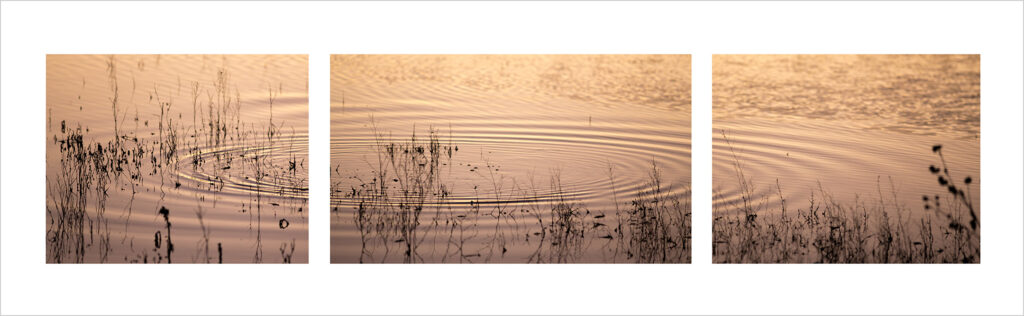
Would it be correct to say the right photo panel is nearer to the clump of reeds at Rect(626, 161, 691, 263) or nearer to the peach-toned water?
the clump of reeds at Rect(626, 161, 691, 263)

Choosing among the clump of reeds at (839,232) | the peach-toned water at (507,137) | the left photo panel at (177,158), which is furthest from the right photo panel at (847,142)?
the left photo panel at (177,158)

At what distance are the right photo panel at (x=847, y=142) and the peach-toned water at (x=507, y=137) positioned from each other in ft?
0.97

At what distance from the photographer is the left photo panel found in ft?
12.4

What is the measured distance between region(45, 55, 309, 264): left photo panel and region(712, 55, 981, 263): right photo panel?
2.22 m

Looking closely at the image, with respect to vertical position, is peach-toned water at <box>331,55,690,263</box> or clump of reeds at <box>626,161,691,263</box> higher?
peach-toned water at <box>331,55,690,263</box>

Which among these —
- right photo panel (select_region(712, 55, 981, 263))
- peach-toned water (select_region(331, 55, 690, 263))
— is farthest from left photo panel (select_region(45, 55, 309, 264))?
right photo panel (select_region(712, 55, 981, 263))

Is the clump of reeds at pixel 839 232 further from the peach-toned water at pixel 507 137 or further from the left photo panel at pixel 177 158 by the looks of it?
the left photo panel at pixel 177 158

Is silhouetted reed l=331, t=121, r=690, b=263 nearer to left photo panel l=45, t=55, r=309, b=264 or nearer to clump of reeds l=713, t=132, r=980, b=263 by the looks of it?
clump of reeds l=713, t=132, r=980, b=263

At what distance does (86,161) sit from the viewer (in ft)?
12.5

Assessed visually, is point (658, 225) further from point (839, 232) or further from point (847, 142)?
point (847, 142)

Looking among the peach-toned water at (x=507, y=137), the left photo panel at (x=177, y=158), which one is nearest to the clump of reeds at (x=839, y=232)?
the peach-toned water at (x=507, y=137)

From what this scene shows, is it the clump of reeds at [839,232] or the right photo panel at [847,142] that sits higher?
the right photo panel at [847,142]

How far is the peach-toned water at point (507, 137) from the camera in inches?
149

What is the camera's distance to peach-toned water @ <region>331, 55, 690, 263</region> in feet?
12.4
